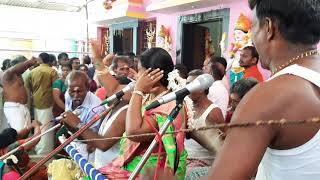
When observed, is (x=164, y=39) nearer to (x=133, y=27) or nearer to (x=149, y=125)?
(x=133, y=27)

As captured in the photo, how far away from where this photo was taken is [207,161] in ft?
6.77

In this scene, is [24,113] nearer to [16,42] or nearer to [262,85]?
[262,85]

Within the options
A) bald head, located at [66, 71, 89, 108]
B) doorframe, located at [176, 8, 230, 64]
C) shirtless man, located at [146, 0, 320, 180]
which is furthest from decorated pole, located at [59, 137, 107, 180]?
doorframe, located at [176, 8, 230, 64]

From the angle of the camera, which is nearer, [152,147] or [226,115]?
[152,147]

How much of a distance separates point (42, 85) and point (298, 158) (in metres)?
4.76

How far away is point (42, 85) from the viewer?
5.12 m

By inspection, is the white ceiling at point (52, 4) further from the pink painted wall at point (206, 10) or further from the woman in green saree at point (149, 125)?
the woman in green saree at point (149, 125)

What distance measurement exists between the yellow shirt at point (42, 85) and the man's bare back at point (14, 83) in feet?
1.87

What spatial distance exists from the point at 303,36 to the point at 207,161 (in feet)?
4.29

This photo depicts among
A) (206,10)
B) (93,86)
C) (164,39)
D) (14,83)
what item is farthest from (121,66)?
(164,39)

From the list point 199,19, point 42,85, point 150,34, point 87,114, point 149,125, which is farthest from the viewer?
point 150,34

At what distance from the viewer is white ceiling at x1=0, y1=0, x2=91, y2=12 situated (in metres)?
13.0

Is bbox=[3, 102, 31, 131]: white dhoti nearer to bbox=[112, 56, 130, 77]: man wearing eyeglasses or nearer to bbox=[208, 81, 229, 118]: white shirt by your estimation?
bbox=[112, 56, 130, 77]: man wearing eyeglasses

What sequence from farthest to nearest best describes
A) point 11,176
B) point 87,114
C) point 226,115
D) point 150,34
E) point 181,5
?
point 150,34 < point 181,5 < point 226,115 < point 87,114 < point 11,176
